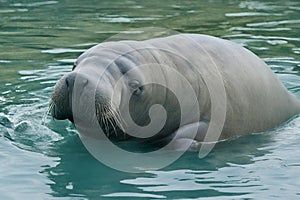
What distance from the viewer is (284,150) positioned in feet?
20.2

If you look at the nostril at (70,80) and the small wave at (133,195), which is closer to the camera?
the small wave at (133,195)

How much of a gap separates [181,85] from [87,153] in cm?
87

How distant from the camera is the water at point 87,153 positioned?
5281mm

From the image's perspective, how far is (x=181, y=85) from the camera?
20.5 ft

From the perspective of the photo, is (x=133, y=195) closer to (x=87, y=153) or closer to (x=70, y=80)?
(x=70, y=80)

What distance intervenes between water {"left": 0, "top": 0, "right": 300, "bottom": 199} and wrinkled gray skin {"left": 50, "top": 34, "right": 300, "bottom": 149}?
6.6 inches

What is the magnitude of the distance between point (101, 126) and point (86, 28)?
6.31m

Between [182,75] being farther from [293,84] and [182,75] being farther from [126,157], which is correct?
[293,84]

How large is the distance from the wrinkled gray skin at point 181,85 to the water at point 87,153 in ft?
0.55

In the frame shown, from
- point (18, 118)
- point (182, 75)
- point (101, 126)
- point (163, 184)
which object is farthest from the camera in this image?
point (18, 118)

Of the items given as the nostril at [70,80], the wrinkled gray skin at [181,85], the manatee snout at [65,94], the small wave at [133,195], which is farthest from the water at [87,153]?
the nostril at [70,80]

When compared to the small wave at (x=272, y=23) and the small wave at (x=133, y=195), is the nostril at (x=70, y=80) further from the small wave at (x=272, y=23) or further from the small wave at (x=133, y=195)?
the small wave at (x=272, y=23)

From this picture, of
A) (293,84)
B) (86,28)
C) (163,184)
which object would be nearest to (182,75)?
(163,184)

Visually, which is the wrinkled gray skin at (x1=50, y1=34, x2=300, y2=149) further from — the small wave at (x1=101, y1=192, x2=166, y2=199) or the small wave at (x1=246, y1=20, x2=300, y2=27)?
the small wave at (x1=246, y1=20, x2=300, y2=27)
